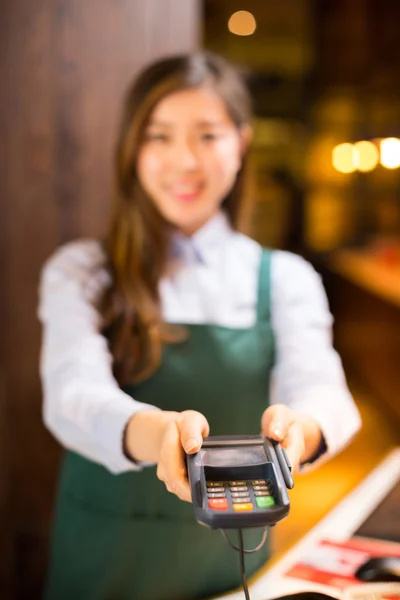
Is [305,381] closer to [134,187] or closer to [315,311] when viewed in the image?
[315,311]

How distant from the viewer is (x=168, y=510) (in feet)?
3.17

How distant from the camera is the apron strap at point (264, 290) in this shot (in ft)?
3.42

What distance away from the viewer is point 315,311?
107 cm

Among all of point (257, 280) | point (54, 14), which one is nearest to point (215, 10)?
point (54, 14)

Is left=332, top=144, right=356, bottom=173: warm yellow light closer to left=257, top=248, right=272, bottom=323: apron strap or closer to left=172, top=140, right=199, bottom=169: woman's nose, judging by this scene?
left=257, top=248, right=272, bottom=323: apron strap

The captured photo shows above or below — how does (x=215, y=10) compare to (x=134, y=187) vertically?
above

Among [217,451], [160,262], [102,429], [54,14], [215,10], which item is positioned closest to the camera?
[217,451]

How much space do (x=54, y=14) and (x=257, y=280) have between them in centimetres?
77

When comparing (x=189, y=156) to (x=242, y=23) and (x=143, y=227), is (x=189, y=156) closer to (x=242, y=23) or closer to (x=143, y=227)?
(x=143, y=227)

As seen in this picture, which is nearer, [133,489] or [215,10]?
[133,489]

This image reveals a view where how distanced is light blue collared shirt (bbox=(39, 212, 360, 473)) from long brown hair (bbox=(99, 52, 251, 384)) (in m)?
0.02

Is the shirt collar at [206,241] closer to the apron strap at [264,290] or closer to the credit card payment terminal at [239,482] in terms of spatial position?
the apron strap at [264,290]

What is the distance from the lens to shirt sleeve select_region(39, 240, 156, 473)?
0.83m

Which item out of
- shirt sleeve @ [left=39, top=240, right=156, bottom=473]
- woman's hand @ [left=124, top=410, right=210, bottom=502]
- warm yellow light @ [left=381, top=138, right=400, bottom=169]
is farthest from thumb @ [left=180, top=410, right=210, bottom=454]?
warm yellow light @ [left=381, top=138, right=400, bottom=169]
